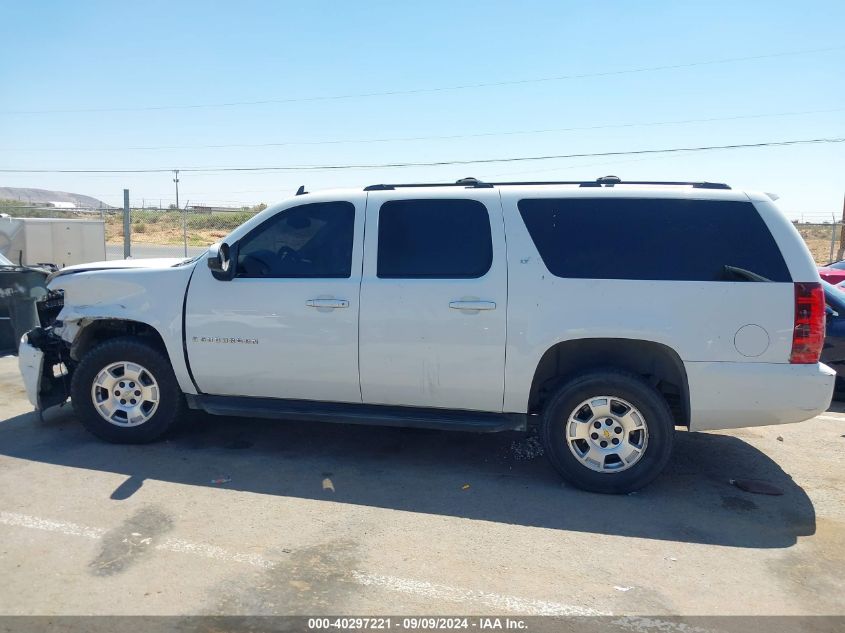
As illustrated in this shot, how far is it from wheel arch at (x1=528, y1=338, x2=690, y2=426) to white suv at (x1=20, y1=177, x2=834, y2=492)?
2 cm

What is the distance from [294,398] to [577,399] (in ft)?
6.92

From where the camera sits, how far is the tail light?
4.64 meters

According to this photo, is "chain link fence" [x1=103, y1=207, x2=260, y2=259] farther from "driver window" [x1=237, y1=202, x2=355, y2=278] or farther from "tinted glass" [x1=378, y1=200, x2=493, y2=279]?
"tinted glass" [x1=378, y1=200, x2=493, y2=279]

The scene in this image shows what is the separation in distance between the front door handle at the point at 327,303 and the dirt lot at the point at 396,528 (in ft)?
4.01

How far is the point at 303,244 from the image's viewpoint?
5.47 m

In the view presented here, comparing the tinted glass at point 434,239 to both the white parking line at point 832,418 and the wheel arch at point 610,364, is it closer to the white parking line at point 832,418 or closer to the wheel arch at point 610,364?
the wheel arch at point 610,364

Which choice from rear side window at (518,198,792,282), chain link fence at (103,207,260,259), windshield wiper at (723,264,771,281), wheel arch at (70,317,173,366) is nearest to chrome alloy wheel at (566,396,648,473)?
rear side window at (518,198,792,282)

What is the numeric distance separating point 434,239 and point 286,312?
121 centimetres

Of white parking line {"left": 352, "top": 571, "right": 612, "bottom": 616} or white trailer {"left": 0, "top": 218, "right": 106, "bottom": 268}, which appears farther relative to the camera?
white trailer {"left": 0, "top": 218, "right": 106, "bottom": 268}

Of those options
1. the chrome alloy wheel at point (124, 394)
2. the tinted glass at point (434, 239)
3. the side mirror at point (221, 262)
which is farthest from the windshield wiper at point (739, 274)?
the chrome alloy wheel at point (124, 394)

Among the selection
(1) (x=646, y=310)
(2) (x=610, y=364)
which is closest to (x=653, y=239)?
(1) (x=646, y=310)

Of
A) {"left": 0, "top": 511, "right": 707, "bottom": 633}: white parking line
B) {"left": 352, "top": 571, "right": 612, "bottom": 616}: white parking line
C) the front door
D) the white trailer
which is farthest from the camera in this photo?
the white trailer

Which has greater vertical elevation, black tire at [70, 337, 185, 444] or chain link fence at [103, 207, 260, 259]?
chain link fence at [103, 207, 260, 259]

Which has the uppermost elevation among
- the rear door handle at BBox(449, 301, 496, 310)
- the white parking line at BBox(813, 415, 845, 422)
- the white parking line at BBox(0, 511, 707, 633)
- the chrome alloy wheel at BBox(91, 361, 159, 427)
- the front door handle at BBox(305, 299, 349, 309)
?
the rear door handle at BBox(449, 301, 496, 310)
